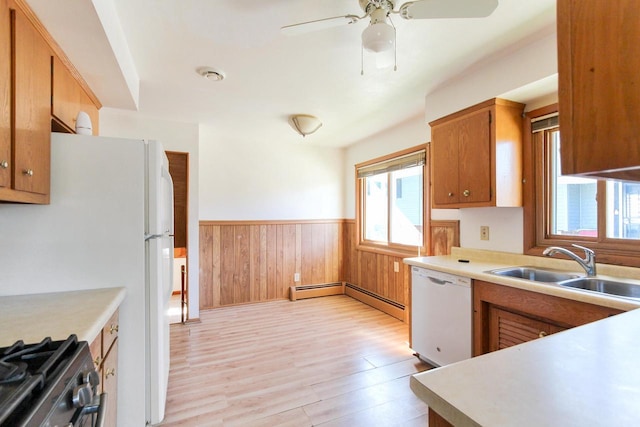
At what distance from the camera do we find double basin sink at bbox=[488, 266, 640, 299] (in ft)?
5.15

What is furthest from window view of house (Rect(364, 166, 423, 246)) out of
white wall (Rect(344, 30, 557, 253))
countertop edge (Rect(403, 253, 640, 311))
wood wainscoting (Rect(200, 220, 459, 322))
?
countertop edge (Rect(403, 253, 640, 311))

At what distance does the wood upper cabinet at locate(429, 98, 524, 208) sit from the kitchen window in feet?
2.63

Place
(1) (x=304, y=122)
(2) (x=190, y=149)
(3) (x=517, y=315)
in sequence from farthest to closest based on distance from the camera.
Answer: (2) (x=190, y=149) → (1) (x=304, y=122) → (3) (x=517, y=315)

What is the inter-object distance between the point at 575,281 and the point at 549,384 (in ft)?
4.96

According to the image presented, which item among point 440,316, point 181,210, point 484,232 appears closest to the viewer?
point 440,316

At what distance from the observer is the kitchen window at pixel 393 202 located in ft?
11.0

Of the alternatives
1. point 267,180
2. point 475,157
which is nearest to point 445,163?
point 475,157

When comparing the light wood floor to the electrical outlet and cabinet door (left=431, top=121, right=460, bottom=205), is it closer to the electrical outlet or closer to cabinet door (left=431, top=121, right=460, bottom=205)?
the electrical outlet

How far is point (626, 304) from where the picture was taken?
125 centimetres

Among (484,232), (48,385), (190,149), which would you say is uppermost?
(190,149)

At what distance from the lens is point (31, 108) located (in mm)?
1251

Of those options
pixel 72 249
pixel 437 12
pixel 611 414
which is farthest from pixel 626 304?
pixel 72 249

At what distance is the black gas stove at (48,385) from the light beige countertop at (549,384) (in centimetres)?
81

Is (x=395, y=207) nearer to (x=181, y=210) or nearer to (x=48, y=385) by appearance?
(x=181, y=210)
